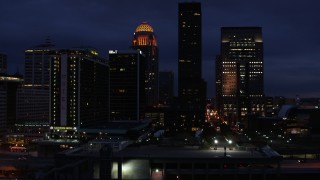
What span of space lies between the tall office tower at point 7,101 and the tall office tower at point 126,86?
3539 cm

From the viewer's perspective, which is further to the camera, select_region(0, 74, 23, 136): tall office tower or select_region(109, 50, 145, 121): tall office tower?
select_region(109, 50, 145, 121): tall office tower

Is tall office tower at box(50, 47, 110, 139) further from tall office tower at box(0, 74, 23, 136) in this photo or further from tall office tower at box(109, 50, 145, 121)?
tall office tower at box(109, 50, 145, 121)

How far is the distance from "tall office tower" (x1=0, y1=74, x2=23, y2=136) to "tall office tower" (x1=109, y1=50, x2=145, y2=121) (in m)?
35.4

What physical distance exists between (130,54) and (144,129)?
3822cm

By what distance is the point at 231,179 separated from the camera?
5628 centimetres

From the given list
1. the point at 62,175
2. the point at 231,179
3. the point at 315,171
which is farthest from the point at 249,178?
the point at 62,175

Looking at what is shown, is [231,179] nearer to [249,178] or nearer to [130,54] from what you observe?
[249,178]

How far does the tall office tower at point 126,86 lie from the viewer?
177m

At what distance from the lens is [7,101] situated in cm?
15962

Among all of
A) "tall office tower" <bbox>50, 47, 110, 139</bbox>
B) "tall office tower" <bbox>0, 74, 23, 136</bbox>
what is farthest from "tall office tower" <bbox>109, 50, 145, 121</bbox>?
"tall office tower" <bbox>50, 47, 110, 139</bbox>

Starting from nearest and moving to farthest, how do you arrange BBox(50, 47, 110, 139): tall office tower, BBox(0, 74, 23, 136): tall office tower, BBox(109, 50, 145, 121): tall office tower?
BBox(50, 47, 110, 139): tall office tower, BBox(0, 74, 23, 136): tall office tower, BBox(109, 50, 145, 121): tall office tower

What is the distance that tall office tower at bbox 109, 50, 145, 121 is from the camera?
177 meters

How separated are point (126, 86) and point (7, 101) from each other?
1750 inches

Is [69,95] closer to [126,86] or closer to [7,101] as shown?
[7,101]
